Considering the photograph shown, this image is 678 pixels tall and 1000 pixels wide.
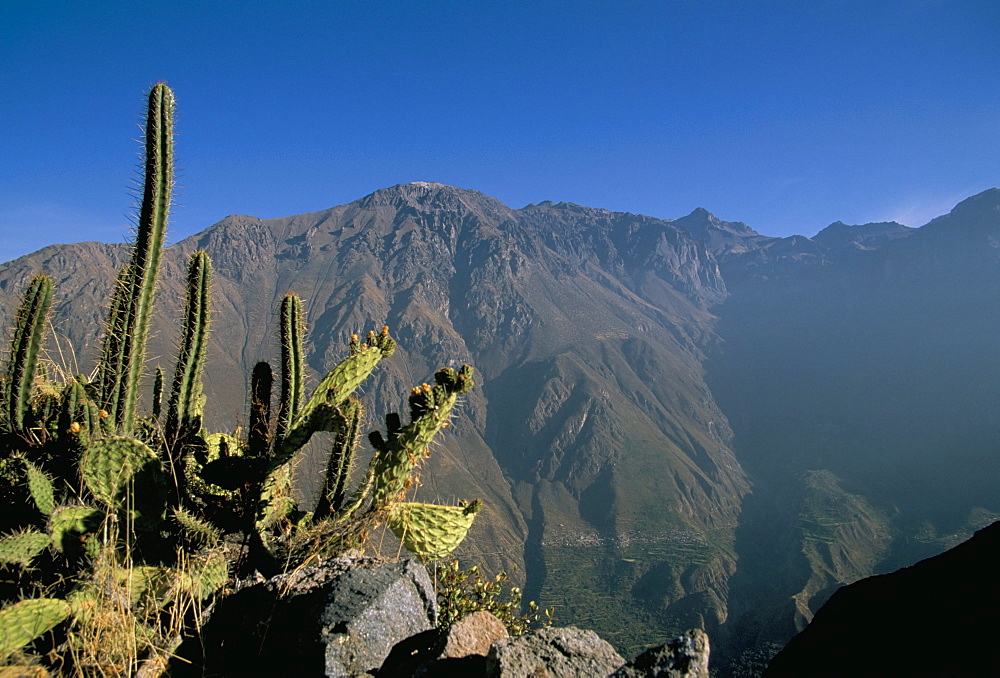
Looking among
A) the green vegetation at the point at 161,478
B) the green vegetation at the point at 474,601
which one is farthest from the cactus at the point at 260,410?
the green vegetation at the point at 474,601

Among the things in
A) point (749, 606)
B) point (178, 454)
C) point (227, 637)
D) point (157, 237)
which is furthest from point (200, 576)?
point (749, 606)

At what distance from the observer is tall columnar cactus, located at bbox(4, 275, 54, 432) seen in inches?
228

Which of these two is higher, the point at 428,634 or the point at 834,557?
the point at 428,634

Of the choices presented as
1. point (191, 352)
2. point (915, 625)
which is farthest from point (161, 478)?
point (915, 625)

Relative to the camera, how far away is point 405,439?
19.1 feet

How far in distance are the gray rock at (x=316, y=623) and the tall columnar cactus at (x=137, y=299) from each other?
2620 mm

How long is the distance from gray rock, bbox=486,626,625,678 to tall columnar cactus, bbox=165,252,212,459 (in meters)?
4.17

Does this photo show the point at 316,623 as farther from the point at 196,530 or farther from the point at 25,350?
the point at 25,350

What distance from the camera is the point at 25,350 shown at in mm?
5844

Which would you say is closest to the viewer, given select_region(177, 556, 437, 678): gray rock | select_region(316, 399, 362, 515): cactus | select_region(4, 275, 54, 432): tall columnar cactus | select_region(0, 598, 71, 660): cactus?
select_region(0, 598, 71, 660): cactus

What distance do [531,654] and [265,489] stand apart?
3257 millimetres

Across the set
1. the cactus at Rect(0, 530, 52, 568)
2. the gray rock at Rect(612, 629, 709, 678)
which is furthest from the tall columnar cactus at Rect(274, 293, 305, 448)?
the gray rock at Rect(612, 629, 709, 678)

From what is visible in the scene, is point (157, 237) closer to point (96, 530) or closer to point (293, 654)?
point (96, 530)

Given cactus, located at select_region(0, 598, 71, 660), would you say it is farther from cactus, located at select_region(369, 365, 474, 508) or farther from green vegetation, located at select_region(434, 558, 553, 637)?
green vegetation, located at select_region(434, 558, 553, 637)
